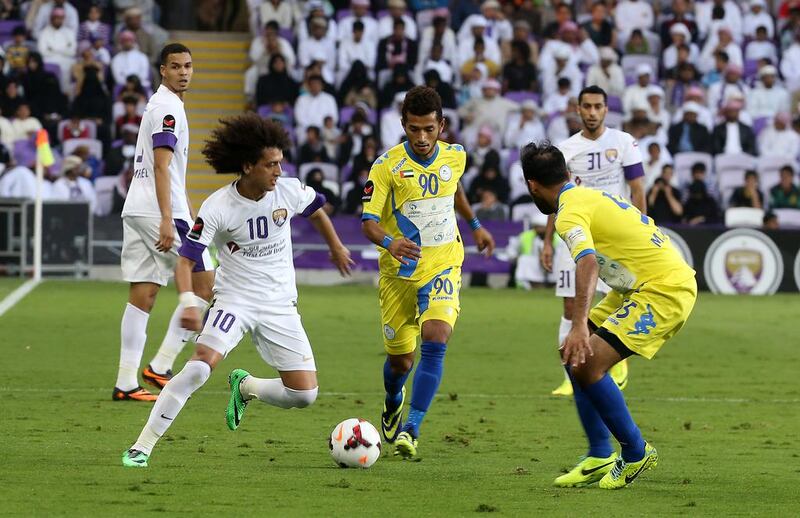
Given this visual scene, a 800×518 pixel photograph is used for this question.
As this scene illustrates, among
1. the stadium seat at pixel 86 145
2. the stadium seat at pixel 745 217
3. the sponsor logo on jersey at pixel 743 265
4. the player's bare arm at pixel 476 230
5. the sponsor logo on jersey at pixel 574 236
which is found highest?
the sponsor logo on jersey at pixel 574 236

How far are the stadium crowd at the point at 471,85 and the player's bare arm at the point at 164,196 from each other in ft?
43.2

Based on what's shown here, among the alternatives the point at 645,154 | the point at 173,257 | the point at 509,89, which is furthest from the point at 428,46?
the point at 173,257

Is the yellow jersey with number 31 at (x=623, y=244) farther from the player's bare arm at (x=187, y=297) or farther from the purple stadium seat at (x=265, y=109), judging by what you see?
the purple stadium seat at (x=265, y=109)

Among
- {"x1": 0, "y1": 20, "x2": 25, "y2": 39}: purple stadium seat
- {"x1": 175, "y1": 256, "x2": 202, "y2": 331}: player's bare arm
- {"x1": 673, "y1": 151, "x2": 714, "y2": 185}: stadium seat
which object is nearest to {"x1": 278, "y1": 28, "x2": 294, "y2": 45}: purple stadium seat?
{"x1": 0, "y1": 20, "x2": 25, "y2": 39}: purple stadium seat

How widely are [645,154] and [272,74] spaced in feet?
21.7

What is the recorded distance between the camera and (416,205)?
9422 mm

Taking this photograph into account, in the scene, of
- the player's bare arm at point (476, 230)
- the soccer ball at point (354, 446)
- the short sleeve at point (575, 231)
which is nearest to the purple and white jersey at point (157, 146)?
the player's bare arm at point (476, 230)

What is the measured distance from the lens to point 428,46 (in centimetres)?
2733

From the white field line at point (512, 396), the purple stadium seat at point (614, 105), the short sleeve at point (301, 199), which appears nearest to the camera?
the short sleeve at point (301, 199)

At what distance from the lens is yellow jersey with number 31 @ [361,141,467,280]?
30.8 feet

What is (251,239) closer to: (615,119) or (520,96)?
(615,119)

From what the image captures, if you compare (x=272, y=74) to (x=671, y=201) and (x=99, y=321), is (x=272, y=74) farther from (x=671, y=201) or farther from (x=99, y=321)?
(x=99, y=321)

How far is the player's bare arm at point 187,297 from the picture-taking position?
7.60 metres

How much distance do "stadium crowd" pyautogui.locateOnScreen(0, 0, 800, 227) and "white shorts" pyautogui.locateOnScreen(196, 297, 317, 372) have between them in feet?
50.3
